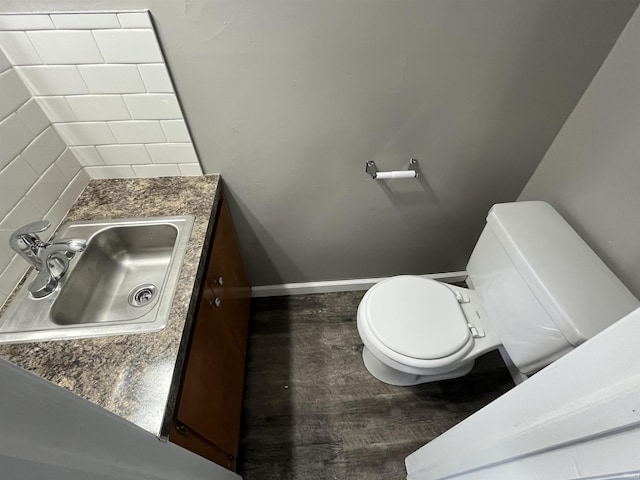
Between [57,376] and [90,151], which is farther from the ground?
[90,151]

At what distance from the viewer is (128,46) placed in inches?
33.5

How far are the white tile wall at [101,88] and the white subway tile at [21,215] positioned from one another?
12 centimetres

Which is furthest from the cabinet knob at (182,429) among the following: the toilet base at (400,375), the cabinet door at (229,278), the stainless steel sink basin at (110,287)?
the toilet base at (400,375)

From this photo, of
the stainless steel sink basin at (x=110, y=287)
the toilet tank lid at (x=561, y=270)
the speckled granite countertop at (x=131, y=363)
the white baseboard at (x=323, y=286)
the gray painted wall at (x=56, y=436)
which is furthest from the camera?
the white baseboard at (x=323, y=286)

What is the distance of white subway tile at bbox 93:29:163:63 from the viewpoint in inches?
32.7

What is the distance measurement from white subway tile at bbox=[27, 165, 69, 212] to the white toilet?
109 centimetres

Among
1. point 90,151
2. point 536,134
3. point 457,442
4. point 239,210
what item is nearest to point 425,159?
point 536,134

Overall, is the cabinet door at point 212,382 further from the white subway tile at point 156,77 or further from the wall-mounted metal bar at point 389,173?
the wall-mounted metal bar at point 389,173

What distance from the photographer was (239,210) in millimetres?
1293

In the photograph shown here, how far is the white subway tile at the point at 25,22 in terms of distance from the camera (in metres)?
0.79

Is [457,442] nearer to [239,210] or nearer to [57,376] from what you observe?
[57,376]

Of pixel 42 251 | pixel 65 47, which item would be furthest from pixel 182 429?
pixel 65 47

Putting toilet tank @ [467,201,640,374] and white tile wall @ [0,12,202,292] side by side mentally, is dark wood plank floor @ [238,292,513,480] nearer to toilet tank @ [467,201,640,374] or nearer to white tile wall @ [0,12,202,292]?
toilet tank @ [467,201,640,374]

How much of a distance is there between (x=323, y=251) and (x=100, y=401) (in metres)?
1.02
